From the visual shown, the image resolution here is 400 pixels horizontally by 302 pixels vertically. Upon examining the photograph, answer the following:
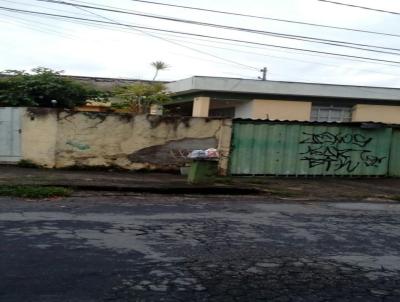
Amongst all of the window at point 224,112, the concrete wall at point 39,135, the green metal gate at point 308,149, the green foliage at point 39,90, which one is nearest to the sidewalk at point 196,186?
the concrete wall at point 39,135

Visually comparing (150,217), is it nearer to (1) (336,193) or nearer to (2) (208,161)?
(2) (208,161)

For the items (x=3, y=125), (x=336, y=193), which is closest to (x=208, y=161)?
(x=336, y=193)

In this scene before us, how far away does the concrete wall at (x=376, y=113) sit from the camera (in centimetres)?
2475

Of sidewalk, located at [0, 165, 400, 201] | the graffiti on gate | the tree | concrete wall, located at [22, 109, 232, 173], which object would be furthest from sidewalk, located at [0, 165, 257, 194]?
the tree

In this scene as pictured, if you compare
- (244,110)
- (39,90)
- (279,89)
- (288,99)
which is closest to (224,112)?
(244,110)

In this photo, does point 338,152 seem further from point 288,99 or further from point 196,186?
point 288,99

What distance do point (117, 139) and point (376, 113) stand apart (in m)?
15.1

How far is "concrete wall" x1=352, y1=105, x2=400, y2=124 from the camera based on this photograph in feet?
81.2

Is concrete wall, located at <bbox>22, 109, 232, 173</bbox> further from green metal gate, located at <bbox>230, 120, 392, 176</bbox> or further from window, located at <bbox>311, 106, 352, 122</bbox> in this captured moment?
window, located at <bbox>311, 106, 352, 122</bbox>

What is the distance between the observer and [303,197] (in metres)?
12.4

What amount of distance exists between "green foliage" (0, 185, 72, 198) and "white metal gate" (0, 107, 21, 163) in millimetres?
4156

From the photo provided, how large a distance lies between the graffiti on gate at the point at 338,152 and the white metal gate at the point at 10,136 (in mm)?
8577

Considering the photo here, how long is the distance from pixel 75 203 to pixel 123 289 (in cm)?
517

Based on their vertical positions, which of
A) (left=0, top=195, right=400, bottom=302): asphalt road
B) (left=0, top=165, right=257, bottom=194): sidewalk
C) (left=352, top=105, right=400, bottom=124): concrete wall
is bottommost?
(left=0, top=165, right=257, bottom=194): sidewalk
